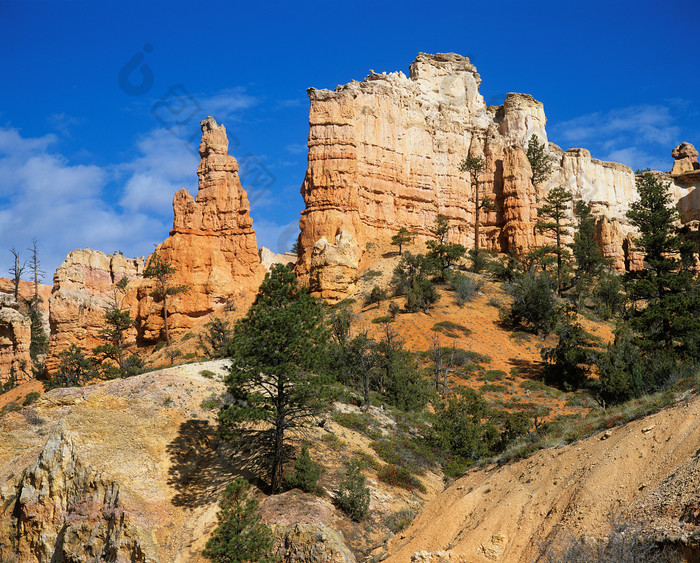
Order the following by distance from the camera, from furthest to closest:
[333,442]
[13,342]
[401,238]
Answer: [401,238]
[13,342]
[333,442]

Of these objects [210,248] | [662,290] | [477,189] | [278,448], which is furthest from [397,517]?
[477,189]

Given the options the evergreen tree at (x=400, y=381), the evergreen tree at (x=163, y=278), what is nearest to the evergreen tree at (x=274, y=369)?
the evergreen tree at (x=400, y=381)

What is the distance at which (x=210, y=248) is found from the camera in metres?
58.1

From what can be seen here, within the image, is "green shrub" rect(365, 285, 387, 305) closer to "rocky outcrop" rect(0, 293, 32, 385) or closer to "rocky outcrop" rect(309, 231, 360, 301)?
"rocky outcrop" rect(309, 231, 360, 301)

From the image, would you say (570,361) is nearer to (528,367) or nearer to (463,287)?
(528,367)

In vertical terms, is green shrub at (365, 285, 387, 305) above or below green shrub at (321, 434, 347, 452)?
above

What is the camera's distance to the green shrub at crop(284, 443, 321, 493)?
59.4 feet

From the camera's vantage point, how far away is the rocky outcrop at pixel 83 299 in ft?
163

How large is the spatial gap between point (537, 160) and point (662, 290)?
42.7 meters

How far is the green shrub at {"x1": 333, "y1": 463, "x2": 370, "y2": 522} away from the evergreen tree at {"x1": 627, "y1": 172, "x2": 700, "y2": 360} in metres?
15.4

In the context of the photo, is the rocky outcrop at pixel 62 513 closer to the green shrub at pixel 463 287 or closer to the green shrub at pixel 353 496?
the green shrub at pixel 353 496

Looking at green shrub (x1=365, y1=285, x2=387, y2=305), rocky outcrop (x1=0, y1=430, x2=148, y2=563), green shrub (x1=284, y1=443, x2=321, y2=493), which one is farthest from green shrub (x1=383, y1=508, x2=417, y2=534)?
green shrub (x1=365, y1=285, x2=387, y2=305)

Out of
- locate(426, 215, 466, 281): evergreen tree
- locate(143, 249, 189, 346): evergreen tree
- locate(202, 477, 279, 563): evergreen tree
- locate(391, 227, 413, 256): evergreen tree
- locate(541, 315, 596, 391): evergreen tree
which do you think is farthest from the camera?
locate(391, 227, 413, 256): evergreen tree

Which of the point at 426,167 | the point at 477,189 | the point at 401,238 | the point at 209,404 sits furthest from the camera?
the point at 477,189
